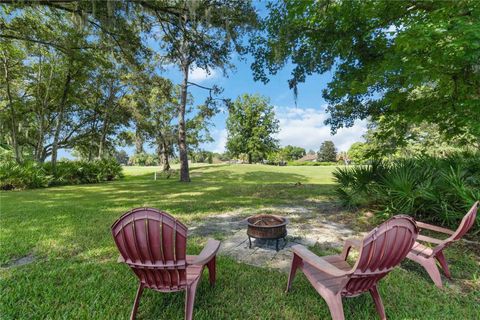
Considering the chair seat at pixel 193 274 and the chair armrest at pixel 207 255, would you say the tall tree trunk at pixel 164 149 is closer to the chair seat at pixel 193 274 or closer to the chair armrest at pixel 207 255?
the chair armrest at pixel 207 255

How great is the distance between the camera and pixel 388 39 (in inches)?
246

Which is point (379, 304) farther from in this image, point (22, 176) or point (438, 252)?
point (22, 176)

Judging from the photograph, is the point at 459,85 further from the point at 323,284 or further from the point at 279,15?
the point at 323,284

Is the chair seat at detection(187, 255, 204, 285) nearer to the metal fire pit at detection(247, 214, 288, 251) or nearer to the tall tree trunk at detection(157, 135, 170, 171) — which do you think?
the metal fire pit at detection(247, 214, 288, 251)

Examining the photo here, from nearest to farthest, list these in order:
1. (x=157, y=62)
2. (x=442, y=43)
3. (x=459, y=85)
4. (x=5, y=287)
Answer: (x=5, y=287) < (x=442, y=43) < (x=459, y=85) < (x=157, y=62)

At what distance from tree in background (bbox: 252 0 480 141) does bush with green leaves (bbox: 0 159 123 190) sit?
11.5 meters

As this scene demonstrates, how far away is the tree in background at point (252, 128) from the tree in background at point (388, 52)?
91.9 ft

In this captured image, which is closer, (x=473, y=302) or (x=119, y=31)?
(x=473, y=302)

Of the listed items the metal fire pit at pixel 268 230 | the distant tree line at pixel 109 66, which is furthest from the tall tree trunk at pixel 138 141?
the metal fire pit at pixel 268 230

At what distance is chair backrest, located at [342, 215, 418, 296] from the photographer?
1799 millimetres

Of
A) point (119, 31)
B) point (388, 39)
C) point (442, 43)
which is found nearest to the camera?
point (442, 43)

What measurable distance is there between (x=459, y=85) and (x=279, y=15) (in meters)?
4.70

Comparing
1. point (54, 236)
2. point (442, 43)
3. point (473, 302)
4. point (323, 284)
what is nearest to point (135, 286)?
point (323, 284)

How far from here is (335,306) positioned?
191 centimetres
